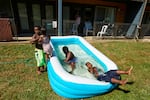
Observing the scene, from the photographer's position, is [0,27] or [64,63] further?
[0,27]

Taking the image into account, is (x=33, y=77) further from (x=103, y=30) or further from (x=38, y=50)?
(x=103, y=30)

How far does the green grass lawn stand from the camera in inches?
153

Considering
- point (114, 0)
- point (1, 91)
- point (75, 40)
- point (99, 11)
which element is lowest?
point (1, 91)

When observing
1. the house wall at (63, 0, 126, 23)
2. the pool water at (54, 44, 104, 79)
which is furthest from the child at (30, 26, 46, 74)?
the house wall at (63, 0, 126, 23)

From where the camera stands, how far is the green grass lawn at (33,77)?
3.89 m

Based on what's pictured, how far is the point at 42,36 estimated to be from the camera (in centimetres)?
426

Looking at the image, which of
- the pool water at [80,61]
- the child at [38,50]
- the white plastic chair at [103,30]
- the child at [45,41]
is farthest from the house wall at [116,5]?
the child at [38,50]

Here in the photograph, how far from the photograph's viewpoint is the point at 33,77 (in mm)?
4598

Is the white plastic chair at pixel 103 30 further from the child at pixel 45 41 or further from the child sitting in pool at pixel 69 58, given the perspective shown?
the child at pixel 45 41

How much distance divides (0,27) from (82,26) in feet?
18.8

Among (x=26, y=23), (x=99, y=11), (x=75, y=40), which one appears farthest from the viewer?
(x=99, y=11)

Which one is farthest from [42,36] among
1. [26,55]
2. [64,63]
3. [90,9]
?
[90,9]

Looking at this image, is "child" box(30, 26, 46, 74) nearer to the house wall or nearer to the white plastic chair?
the white plastic chair

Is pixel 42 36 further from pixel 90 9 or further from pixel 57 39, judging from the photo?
pixel 90 9
